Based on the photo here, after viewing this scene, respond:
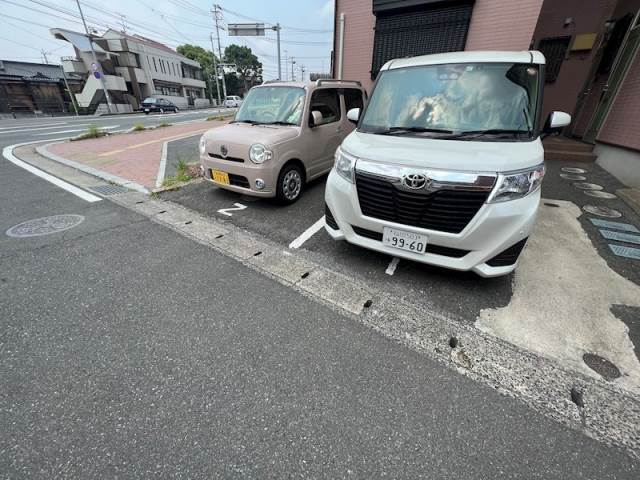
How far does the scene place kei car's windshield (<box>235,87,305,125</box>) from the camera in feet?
13.2

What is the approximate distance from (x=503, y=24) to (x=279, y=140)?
19.9ft

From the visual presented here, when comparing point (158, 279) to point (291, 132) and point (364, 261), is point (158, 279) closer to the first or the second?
point (364, 261)

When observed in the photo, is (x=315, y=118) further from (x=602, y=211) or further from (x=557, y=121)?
(x=602, y=211)

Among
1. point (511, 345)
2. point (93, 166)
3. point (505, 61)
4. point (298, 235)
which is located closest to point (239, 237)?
point (298, 235)

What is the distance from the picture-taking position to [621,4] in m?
6.61

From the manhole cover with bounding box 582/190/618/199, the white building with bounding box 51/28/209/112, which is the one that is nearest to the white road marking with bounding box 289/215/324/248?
the manhole cover with bounding box 582/190/618/199

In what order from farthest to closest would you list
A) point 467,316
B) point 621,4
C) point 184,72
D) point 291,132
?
point 184,72
point 621,4
point 291,132
point 467,316

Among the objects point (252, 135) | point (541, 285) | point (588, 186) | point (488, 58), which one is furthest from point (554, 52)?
point (252, 135)

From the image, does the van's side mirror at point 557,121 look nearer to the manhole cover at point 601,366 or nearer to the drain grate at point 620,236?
the drain grate at point 620,236

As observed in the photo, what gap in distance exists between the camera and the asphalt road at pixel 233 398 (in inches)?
50.4

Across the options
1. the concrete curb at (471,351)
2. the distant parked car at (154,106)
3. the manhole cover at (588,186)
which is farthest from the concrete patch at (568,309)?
the distant parked car at (154,106)

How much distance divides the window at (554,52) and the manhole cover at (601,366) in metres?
8.98

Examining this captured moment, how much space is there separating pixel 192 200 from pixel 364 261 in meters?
3.04

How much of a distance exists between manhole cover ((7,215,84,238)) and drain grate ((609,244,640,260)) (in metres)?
6.46
